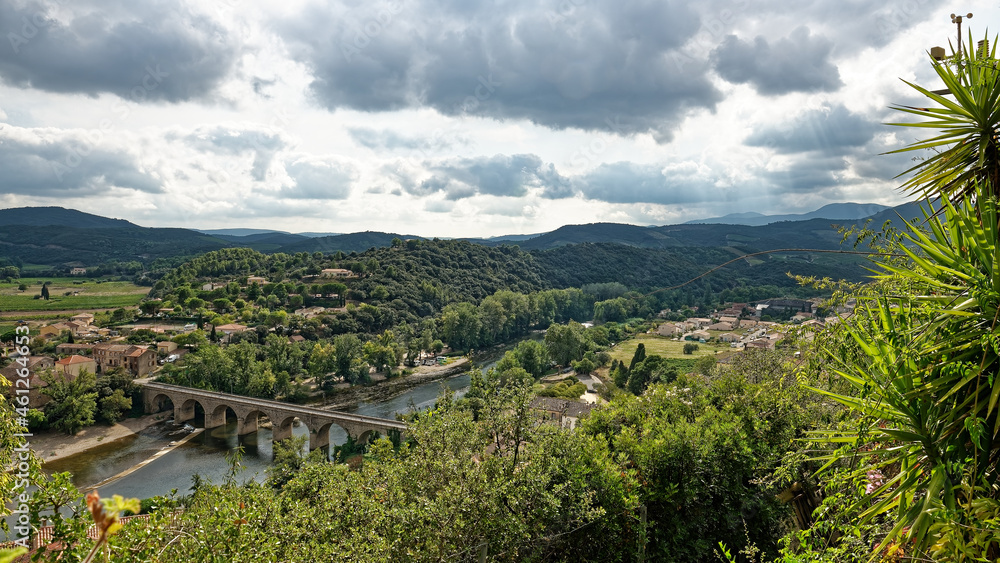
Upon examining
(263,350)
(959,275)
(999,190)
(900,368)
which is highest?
(999,190)

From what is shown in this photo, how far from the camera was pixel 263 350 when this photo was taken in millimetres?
47875

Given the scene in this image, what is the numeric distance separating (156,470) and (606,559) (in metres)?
30.9

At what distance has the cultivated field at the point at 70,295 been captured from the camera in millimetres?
63875

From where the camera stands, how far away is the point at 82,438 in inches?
1312

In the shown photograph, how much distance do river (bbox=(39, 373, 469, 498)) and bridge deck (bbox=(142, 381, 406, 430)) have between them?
230 cm

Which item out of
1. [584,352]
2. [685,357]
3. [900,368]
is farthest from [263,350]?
[900,368]

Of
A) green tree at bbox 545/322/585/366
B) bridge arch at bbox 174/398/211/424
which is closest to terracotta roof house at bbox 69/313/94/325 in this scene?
bridge arch at bbox 174/398/211/424

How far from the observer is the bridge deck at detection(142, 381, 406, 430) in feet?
101

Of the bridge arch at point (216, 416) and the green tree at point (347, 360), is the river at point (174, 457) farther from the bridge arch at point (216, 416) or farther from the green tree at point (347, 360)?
the green tree at point (347, 360)

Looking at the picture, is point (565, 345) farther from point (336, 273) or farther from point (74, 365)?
point (336, 273)

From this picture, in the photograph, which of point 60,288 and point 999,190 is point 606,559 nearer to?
point 999,190

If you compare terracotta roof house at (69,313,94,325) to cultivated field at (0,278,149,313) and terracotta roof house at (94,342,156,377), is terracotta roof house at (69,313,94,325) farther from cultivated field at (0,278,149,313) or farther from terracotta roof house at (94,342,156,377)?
terracotta roof house at (94,342,156,377)

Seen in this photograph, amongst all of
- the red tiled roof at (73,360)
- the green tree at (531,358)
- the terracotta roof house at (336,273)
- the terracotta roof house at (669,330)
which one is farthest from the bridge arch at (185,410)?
the terracotta roof house at (669,330)

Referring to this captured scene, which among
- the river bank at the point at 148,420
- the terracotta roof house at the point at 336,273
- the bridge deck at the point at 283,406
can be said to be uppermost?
the terracotta roof house at the point at 336,273
